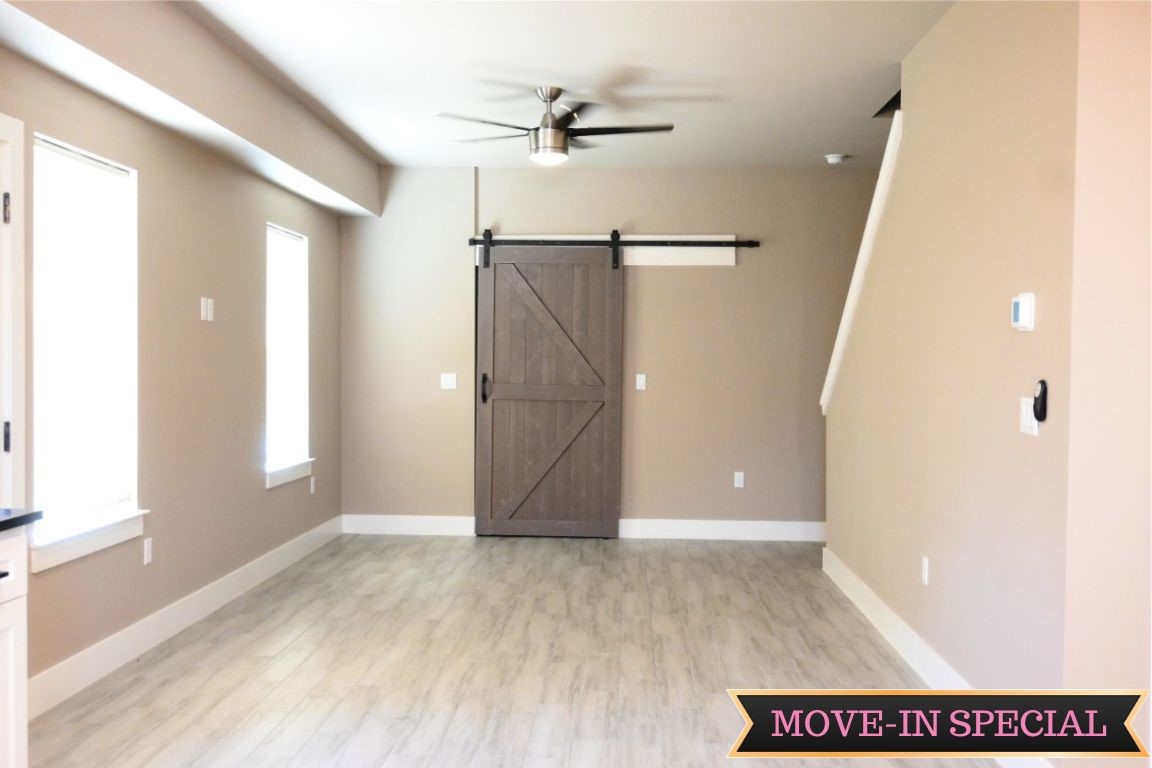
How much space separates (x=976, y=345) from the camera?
2.77 meters

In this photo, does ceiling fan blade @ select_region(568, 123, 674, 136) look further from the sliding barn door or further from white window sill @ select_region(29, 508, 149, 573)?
white window sill @ select_region(29, 508, 149, 573)

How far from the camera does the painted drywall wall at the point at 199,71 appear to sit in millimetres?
2662

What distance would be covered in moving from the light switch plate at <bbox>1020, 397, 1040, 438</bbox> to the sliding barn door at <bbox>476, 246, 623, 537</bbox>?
3.59m

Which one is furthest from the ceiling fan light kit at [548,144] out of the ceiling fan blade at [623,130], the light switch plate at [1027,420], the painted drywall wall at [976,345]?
the light switch plate at [1027,420]

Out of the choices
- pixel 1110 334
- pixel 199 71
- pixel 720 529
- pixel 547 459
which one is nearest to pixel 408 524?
pixel 547 459

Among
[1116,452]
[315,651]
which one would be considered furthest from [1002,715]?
[315,651]

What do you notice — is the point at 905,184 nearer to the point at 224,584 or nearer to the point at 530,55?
the point at 530,55

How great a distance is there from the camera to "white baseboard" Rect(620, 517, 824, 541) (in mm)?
5879

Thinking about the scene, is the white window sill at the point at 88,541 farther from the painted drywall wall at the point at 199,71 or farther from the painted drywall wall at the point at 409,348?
the painted drywall wall at the point at 409,348

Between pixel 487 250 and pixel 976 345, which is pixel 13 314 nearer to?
pixel 976 345

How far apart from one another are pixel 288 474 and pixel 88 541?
76.5 inches

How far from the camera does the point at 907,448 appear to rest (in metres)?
3.45

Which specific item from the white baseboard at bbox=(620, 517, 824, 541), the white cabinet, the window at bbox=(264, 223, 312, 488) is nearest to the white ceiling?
the window at bbox=(264, 223, 312, 488)

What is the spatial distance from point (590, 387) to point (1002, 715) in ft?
12.3
